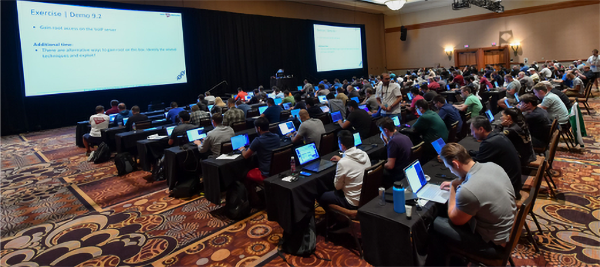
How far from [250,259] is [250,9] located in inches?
615

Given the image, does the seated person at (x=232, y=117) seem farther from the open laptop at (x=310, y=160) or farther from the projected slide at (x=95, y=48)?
the projected slide at (x=95, y=48)

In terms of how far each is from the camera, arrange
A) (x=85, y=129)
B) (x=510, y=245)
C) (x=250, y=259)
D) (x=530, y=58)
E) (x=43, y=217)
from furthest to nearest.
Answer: (x=530, y=58)
(x=85, y=129)
(x=43, y=217)
(x=250, y=259)
(x=510, y=245)

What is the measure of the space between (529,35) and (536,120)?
17.3 meters

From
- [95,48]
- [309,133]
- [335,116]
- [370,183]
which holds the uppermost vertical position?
[95,48]

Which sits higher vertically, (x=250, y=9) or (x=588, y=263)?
(x=250, y=9)

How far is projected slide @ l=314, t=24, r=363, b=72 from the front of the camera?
19.1 metres

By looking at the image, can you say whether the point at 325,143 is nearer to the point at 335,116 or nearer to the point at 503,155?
the point at 335,116

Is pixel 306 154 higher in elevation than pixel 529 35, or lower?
lower

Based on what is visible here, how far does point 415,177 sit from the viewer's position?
2.97 metres

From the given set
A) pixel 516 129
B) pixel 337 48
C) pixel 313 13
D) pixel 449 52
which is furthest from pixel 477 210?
pixel 449 52

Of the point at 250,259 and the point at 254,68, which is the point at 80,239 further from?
the point at 254,68

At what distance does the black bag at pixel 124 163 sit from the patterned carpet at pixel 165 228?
26 centimetres

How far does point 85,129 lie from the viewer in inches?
342

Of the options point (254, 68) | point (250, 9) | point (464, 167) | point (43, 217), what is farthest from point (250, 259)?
point (250, 9)
